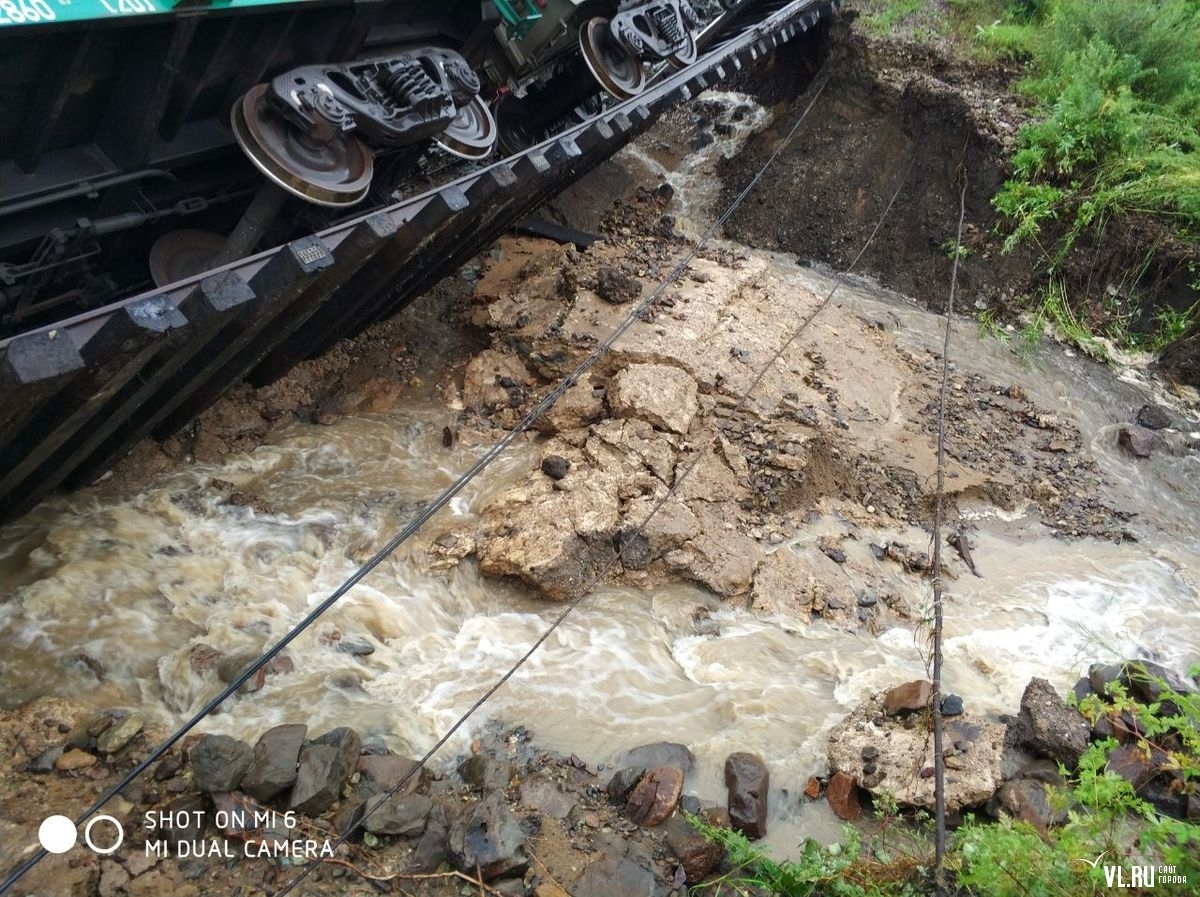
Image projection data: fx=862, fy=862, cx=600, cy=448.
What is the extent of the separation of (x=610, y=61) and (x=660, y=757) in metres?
6.13

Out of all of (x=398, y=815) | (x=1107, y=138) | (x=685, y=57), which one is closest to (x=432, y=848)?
(x=398, y=815)

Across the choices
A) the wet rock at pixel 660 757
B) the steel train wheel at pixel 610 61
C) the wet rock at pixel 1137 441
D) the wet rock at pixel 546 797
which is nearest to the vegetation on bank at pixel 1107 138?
the wet rock at pixel 1137 441

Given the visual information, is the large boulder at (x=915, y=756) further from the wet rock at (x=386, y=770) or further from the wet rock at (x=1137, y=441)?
the wet rock at (x=1137, y=441)

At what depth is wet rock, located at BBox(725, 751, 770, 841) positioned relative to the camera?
3971 mm

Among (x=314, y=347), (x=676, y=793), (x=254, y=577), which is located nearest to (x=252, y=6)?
(x=314, y=347)

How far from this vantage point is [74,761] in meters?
3.62

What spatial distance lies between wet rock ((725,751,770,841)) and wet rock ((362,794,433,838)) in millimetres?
1406

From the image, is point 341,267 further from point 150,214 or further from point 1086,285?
point 1086,285

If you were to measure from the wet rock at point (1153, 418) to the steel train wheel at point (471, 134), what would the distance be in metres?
6.31

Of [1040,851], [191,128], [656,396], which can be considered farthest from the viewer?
[656,396]

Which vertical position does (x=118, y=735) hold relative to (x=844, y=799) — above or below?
below

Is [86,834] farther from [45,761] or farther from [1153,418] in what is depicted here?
[1153,418]

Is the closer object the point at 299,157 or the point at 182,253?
the point at 299,157

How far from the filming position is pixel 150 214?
5199 mm
